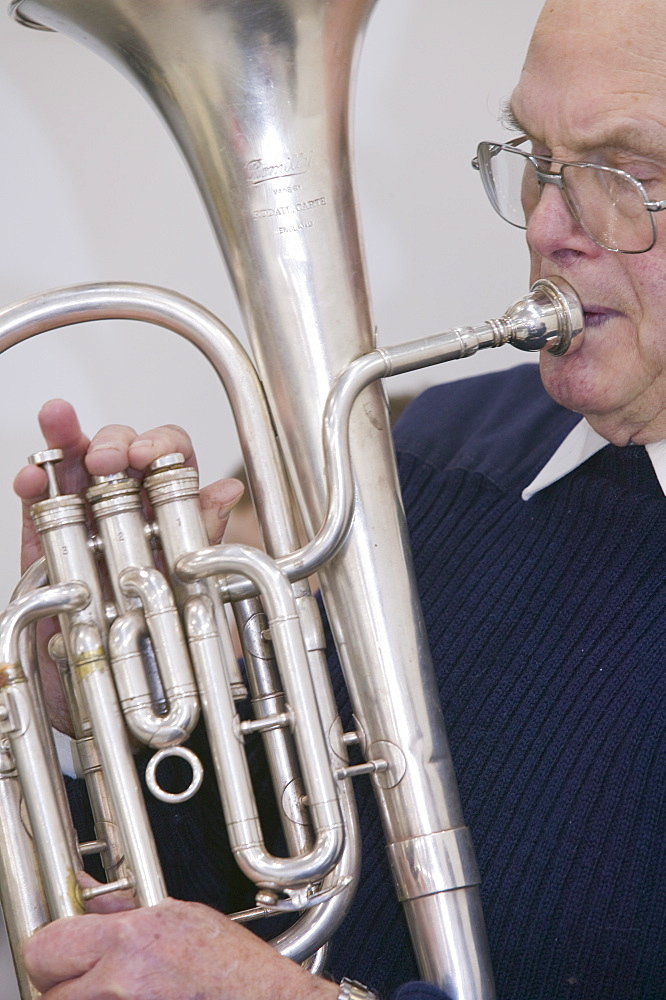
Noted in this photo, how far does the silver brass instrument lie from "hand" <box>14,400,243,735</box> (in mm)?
24

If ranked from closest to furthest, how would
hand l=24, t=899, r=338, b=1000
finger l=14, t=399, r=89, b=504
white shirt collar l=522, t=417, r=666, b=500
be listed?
hand l=24, t=899, r=338, b=1000 → finger l=14, t=399, r=89, b=504 → white shirt collar l=522, t=417, r=666, b=500

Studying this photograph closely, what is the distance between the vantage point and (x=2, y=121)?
4.22ft

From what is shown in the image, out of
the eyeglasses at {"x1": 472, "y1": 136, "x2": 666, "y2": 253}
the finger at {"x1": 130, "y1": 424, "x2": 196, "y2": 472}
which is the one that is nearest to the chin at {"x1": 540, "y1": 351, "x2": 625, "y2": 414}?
the eyeglasses at {"x1": 472, "y1": 136, "x2": 666, "y2": 253}

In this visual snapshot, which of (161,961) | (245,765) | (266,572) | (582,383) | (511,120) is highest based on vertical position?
(511,120)

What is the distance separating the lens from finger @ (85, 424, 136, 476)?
834mm

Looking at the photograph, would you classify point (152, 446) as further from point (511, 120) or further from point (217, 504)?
point (511, 120)

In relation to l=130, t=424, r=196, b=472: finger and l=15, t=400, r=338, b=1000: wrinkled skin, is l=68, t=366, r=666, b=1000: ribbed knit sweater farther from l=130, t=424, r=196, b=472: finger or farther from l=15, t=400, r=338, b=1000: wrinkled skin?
l=130, t=424, r=196, b=472: finger

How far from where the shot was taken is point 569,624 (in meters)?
1.02

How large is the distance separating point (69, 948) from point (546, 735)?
46 centimetres

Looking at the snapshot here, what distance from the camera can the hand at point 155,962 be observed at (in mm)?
708

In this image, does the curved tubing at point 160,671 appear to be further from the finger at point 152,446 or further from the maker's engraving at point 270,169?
the maker's engraving at point 270,169

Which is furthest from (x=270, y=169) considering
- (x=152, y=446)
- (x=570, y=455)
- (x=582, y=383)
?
(x=570, y=455)

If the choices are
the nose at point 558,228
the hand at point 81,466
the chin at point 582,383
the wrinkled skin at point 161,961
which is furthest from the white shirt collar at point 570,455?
the wrinkled skin at point 161,961

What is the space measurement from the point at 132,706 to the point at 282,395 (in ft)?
0.86
